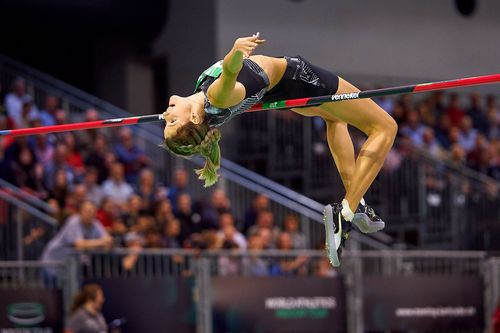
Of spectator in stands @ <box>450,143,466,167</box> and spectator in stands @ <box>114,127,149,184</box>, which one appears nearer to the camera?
spectator in stands @ <box>114,127,149,184</box>

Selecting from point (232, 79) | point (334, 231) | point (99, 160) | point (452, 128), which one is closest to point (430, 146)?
point (452, 128)

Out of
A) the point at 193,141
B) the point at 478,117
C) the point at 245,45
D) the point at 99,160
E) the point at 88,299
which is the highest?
the point at 245,45

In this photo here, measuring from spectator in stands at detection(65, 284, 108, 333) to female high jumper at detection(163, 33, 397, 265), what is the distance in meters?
4.41

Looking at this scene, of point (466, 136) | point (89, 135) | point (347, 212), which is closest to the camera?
point (347, 212)

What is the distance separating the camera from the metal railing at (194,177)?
18953 mm

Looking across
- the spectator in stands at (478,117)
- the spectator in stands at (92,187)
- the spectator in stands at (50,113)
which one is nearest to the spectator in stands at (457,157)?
the spectator in stands at (478,117)

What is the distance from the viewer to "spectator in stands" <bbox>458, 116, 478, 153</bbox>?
23156mm

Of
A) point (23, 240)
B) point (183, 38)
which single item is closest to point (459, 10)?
point (183, 38)

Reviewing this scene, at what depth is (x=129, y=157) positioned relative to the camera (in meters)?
18.9

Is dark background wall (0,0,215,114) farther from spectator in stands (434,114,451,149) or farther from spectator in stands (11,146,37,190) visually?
spectator in stands (11,146,37,190)

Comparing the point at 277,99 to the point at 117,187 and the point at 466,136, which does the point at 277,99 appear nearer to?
the point at 117,187

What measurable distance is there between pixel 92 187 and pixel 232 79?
27.6 feet

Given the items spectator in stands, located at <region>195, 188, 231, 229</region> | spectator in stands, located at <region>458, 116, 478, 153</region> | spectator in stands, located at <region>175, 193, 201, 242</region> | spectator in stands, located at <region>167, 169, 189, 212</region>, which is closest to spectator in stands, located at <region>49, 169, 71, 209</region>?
spectator in stands, located at <region>175, 193, 201, 242</region>

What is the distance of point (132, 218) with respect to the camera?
650 inches
